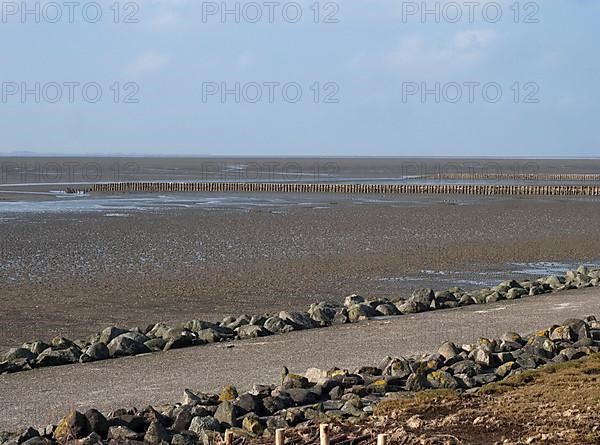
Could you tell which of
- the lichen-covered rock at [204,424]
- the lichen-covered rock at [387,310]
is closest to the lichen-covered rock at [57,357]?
the lichen-covered rock at [204,424]

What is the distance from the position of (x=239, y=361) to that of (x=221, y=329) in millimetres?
2131

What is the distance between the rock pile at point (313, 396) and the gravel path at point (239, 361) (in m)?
0.89

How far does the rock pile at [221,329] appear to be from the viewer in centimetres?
1226

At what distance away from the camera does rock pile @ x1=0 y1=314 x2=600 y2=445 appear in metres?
8.01

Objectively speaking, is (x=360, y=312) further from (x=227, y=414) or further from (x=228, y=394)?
(x=227, y=414)

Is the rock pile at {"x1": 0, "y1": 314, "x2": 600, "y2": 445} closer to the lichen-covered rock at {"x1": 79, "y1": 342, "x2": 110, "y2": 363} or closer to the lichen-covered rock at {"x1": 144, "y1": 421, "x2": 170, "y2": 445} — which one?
the lichen-covered rock at {"x1": 144, "y1": 421, "x2": 170, "y2": 445}

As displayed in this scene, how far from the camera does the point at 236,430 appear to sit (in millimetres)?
8055

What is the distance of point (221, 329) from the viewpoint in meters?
13.9

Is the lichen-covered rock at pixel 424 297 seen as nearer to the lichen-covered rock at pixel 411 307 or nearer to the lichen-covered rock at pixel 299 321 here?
the lichen-covered rock at pixel 411 307

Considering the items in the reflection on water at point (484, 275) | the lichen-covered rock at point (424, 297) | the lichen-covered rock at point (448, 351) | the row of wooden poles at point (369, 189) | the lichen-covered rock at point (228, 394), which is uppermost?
the lichen-covered rock at point (448, 351)

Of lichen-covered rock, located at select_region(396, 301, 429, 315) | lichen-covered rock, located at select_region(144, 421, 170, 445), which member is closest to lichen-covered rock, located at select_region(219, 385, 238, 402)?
lichen-covered rock, located at select_region(144, 421, 170, 445)

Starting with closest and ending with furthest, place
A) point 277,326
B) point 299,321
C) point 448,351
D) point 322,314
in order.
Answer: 1. point 448,351
2. point 277,326
3. point 299,321
4. point 322,314

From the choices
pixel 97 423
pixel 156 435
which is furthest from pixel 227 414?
pixel 97 423

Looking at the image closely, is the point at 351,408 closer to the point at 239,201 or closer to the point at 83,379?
the point at 83,379
